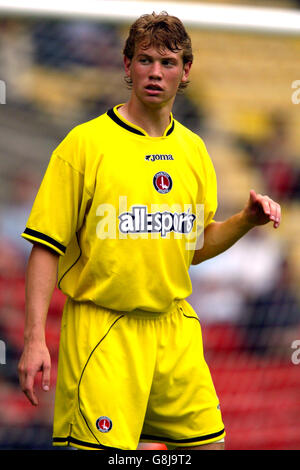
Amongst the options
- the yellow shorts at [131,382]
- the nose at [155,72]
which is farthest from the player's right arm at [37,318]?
the nose at [155,72]

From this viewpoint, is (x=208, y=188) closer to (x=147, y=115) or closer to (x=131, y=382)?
(x=147, y=115)

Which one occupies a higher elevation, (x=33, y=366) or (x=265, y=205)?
(x=265, y=205)

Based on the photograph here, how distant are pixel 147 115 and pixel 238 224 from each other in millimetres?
443

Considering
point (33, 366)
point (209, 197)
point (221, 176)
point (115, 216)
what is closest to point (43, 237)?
point (115, 216)

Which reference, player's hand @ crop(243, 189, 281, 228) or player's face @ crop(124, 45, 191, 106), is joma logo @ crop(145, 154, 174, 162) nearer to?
player's face @ crop(124, 45, 191, 106)

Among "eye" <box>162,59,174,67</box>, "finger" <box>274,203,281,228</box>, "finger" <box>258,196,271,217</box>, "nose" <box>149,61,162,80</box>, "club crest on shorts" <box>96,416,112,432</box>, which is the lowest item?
"club crest on shorts" <box>96,416,112,432</box>

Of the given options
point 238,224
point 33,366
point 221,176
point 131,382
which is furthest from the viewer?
point 221,176

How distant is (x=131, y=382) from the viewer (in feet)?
7.73

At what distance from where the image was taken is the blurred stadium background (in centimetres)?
435

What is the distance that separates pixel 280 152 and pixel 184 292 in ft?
8.97

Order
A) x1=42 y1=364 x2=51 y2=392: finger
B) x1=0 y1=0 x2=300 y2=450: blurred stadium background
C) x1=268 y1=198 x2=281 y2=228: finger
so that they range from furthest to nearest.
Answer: x1=0 y1=0 x2=300 y2=450: blurred stadium background < x1=268 y1=198 x2=281 y2=228: finger < x1=42 y1=364 x2=51 y2=392: finger

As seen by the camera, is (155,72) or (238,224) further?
(238,224)

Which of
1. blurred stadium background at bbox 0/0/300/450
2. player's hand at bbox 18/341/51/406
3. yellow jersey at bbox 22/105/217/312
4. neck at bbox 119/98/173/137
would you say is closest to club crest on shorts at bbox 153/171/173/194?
yellow jersey at bbox 22/105/217/312

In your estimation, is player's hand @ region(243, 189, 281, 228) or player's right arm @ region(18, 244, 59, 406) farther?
player's hand @ region(243, 189, 281, 228)
